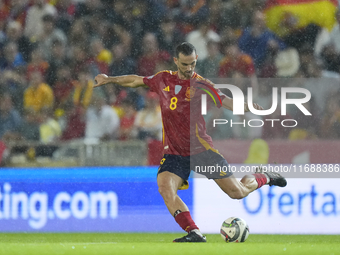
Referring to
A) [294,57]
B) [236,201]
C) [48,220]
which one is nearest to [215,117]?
[236,201]

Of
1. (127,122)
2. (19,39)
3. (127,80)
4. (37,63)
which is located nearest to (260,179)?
(127,80)

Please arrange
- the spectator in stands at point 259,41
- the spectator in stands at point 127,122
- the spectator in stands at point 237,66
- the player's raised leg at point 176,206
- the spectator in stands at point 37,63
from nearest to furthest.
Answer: the player's raised leg at point 176,206
the spectator in stands at point 127,122
the spectator in stands at point 237,66
the spectator in stands at point 259,41
the spectator in stands at point 37,63

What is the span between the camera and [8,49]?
916 cm

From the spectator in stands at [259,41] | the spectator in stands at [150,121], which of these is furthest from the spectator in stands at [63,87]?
the spectator in stands at [259,41]

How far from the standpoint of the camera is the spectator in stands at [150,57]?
8523 millimetres

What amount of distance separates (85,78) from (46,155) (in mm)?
1438

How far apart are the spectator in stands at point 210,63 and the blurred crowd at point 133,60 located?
13 mm

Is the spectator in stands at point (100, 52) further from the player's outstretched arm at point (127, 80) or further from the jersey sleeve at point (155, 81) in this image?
the jersey sleeve at point (155, 81)

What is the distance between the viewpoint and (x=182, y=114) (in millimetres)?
5562

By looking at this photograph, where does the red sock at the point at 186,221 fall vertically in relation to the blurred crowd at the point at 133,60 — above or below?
below

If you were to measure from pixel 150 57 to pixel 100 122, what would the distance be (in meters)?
1.28

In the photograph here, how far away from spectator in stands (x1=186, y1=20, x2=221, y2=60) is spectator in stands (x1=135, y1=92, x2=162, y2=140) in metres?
1.09

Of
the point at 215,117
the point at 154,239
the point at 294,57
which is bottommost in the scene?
the point at 154,239

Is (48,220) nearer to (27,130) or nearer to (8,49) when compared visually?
(27,130)
